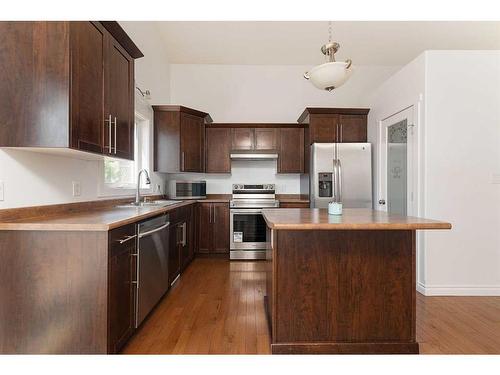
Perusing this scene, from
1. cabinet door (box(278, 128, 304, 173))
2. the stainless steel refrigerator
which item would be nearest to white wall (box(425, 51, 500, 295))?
the stainless steel refrigerator

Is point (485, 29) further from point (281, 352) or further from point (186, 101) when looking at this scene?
point (281, 352)

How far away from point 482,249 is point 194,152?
12.5 feet

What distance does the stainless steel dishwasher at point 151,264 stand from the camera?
2148 millimetres

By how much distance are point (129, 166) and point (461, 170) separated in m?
3.72

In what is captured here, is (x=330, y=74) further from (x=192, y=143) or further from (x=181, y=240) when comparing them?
(x=192, y=143)

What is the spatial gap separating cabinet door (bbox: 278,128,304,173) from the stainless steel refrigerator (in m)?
0.60

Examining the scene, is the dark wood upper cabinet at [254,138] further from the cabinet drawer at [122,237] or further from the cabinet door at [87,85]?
the cabinet drawer at [122,237]

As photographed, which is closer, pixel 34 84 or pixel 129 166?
pixel 34 84

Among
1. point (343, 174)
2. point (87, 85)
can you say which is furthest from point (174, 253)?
point (343, 174)

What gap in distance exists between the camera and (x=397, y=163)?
12.0 feet

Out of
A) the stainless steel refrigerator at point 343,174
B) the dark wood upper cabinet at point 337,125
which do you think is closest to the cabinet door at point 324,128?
the dark wood upper cabinet at point 337,125

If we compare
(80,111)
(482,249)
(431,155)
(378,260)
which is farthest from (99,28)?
(482,249)

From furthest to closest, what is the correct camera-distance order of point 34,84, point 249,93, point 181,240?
1. point 249,93
2. point 181,240
3. point 34,84

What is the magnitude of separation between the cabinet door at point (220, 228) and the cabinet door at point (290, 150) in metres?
1.16
